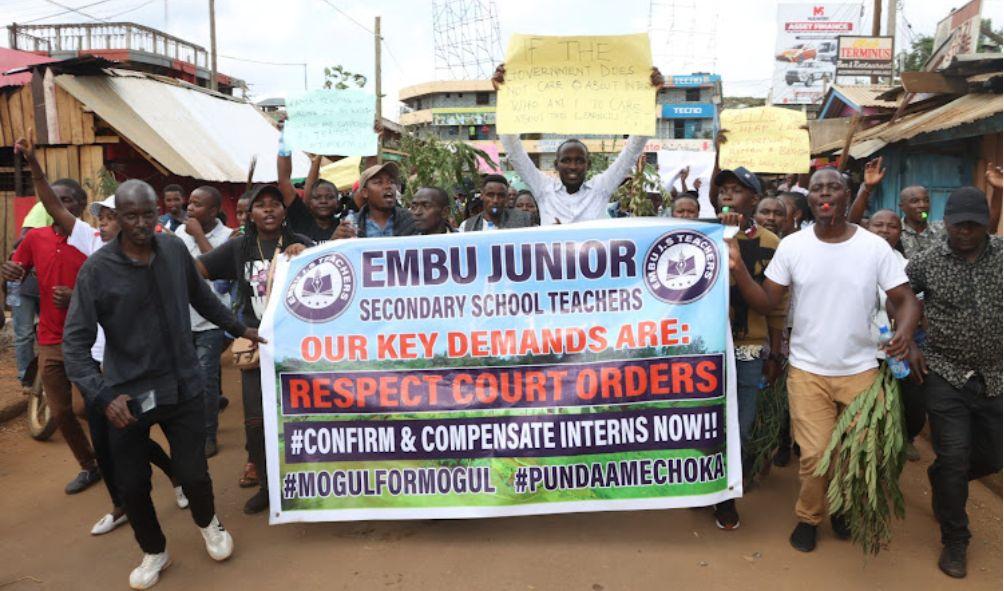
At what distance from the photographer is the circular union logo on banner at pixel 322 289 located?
149 inches

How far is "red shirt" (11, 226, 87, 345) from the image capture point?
14.5 feet

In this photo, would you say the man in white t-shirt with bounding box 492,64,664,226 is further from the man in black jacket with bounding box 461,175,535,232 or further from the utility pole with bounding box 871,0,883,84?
the utility pole with bounding box 871,0,883,84

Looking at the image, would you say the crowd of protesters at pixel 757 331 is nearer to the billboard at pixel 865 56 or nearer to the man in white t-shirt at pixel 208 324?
the man in white t-shirt at pixel 208 324

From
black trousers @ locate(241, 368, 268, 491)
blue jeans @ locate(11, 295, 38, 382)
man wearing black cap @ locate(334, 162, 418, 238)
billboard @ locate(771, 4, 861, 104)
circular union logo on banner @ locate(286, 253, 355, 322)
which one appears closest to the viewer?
circular union logo on banner @ locate(286, 253, 355, 322)

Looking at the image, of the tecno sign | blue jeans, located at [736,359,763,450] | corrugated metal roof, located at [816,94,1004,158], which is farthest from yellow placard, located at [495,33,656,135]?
the tecno sign

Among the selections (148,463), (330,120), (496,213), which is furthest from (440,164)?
(148,463)

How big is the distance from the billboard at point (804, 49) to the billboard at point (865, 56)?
676 centimetres

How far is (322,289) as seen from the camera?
381cm

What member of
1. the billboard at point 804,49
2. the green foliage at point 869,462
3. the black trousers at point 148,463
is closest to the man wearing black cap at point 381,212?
the black trousers at point 148,463

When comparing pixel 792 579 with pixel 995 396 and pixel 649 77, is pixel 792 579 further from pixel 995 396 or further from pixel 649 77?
pixel 649 77

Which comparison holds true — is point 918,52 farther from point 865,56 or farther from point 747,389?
point 747,389

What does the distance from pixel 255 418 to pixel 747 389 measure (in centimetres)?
276

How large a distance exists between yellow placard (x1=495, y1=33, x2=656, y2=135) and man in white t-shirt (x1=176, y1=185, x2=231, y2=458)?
2.35 meters

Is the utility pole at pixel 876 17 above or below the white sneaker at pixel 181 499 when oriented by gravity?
above
